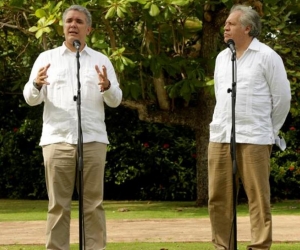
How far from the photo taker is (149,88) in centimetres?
1484

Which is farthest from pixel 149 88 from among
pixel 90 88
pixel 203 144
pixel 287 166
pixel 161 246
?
pixel 90 88

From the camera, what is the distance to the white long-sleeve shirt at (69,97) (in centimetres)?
741

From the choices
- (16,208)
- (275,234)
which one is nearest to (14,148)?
(16,208)

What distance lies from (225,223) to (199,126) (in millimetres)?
7726

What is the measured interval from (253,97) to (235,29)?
22.3 inches

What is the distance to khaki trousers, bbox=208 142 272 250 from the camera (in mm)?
7555

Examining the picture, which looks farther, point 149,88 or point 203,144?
point 203,144

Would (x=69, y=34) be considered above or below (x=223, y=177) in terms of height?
above

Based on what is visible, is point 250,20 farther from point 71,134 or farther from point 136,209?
point 136,209

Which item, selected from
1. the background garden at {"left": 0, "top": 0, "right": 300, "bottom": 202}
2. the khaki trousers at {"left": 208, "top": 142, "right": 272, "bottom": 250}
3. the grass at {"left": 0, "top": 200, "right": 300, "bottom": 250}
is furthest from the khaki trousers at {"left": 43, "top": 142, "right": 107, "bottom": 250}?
the grass at {"left": 0, "top": 200, "right": 300, "bottom": 250}

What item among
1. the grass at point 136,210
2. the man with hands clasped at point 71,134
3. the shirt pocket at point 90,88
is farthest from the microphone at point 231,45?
the grass at point 136,210

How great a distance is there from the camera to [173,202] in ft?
55.4

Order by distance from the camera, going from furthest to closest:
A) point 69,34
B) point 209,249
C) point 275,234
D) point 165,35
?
point 165,35
point 275,234
point 209,249
point 69,34

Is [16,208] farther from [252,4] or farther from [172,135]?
[252,4]
